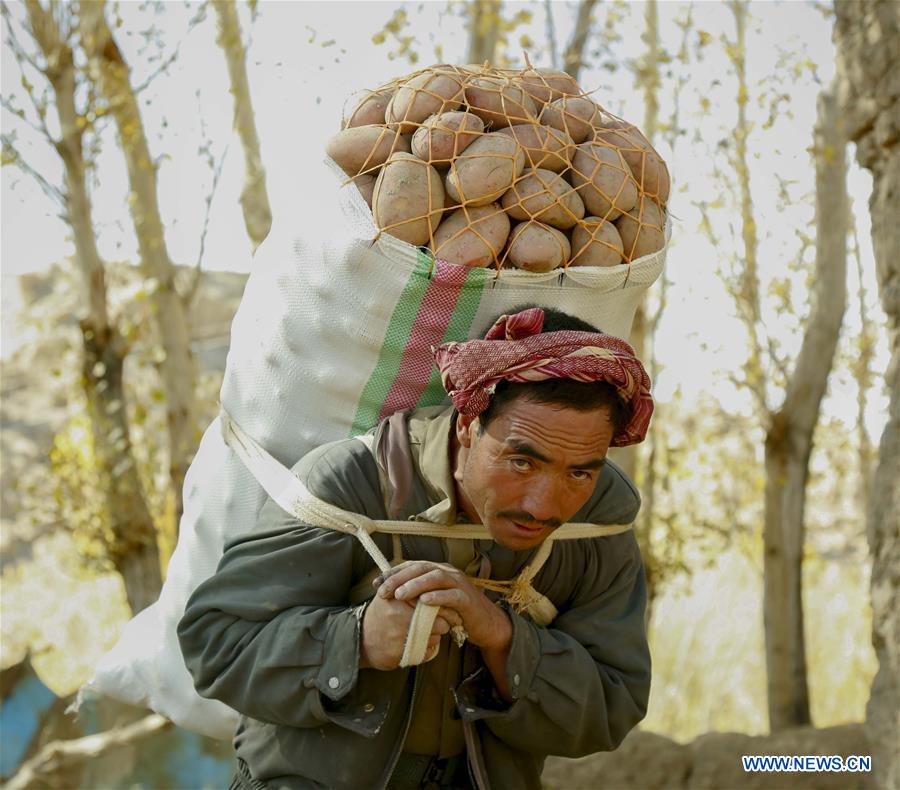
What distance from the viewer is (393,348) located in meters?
2.57

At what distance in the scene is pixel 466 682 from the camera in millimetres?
2330

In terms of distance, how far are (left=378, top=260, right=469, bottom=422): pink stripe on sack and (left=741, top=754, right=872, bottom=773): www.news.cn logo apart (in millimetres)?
3112

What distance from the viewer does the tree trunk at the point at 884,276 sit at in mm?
4059

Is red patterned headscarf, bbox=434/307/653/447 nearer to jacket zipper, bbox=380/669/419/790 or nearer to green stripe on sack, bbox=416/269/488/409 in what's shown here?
green stripe on sack, bbox=416/269/488/409

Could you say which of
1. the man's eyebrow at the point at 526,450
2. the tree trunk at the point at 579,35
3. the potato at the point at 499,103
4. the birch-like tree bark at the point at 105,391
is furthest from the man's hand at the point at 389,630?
the tree trunk at the point at 579,35

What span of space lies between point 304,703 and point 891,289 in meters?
2.90

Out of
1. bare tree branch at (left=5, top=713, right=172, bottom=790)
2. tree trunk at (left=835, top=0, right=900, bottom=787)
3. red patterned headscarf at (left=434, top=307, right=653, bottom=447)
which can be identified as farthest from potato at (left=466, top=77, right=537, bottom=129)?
bare tree branch at (left=5, top=713, right=172, bottom=790)

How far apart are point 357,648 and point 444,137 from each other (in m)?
1.07

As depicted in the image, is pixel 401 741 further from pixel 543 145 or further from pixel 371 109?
pixel 371 109

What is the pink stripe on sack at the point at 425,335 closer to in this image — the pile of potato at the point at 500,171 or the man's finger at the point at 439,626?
the pile of potato at the point at 500,171

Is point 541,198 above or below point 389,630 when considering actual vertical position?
above

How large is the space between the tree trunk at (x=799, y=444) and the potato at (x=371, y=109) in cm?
372

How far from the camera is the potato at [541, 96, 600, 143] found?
255 centimetres

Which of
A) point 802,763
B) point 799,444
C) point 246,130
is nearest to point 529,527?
point 802,763
